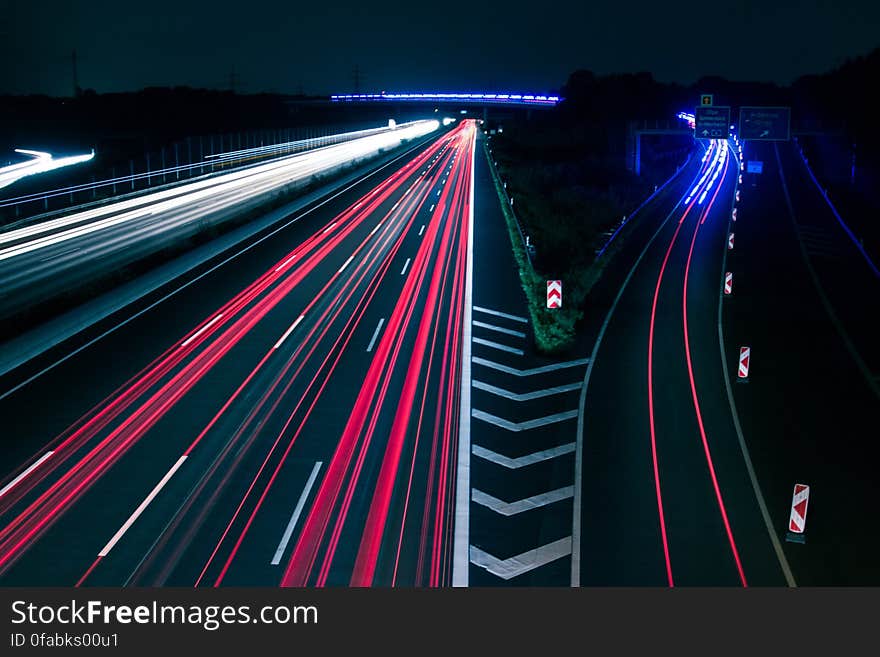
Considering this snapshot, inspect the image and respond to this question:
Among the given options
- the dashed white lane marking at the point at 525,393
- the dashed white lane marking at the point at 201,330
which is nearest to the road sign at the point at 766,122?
the dashed white lane marking at the point at 525,393

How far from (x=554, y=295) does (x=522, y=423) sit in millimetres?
6517

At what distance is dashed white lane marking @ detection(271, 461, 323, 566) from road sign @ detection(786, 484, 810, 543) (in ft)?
23.0

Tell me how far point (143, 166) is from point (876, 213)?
49217mm

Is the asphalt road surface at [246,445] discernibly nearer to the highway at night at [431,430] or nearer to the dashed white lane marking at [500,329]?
the highway at night at [431,430]

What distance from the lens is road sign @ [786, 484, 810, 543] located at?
12695 mm

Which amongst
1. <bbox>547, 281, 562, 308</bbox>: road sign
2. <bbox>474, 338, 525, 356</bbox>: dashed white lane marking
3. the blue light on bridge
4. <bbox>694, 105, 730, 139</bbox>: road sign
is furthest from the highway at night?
the blue light on bridge

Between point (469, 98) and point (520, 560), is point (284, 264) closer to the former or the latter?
point (520, 560)

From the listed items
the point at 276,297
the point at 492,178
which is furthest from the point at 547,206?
the point at 276,297

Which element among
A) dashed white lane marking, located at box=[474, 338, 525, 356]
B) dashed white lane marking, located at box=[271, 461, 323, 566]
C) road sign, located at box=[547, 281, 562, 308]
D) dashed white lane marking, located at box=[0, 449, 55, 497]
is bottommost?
dashed white lane marking, located at box=[271, 461, 323, 566]

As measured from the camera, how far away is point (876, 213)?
53688 millimetres

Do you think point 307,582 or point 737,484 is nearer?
point 307,582

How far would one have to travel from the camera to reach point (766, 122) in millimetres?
49094

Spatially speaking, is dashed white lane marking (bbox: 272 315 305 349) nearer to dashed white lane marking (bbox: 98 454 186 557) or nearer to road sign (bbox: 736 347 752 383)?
dashed white lane marking (bbox: 98 454 186 557)

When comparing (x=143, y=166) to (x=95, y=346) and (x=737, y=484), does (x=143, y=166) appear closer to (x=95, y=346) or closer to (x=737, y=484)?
(x=95, y=346)
